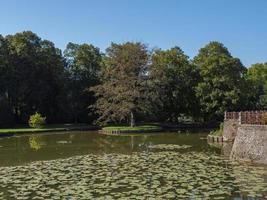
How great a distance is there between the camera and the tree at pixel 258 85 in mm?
70688

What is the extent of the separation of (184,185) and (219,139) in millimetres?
22507

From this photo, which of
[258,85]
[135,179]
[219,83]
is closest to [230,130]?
[135,179]

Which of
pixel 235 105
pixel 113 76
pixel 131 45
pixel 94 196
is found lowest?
pixel 94 196

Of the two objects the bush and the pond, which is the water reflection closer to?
the pond

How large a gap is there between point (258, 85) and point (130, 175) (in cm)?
6893

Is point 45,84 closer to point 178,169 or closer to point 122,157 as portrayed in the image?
point 122,157

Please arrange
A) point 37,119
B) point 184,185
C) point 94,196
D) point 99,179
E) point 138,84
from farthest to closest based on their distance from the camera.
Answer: point 138,84, point 37,119, point 99,179, point 184,185, point 94,196

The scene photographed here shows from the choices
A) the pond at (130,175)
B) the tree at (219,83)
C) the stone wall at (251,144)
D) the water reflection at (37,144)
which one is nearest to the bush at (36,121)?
the water reflection at (37,144)

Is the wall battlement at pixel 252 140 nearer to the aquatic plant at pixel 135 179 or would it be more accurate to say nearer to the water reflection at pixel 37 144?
the aquatic plant at pixel 135 179

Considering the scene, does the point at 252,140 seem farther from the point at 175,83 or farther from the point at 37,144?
the point at 175,83

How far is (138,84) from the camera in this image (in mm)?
61125

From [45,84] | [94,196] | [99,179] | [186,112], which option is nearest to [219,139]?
[99,179]

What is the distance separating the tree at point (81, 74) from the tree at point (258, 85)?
79.2ft

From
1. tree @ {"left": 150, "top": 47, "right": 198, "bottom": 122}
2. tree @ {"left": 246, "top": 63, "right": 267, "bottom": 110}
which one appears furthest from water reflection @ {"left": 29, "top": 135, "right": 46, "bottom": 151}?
tree @ {"left": 246, "top": 63, "right": 267, "bottom": 110}
